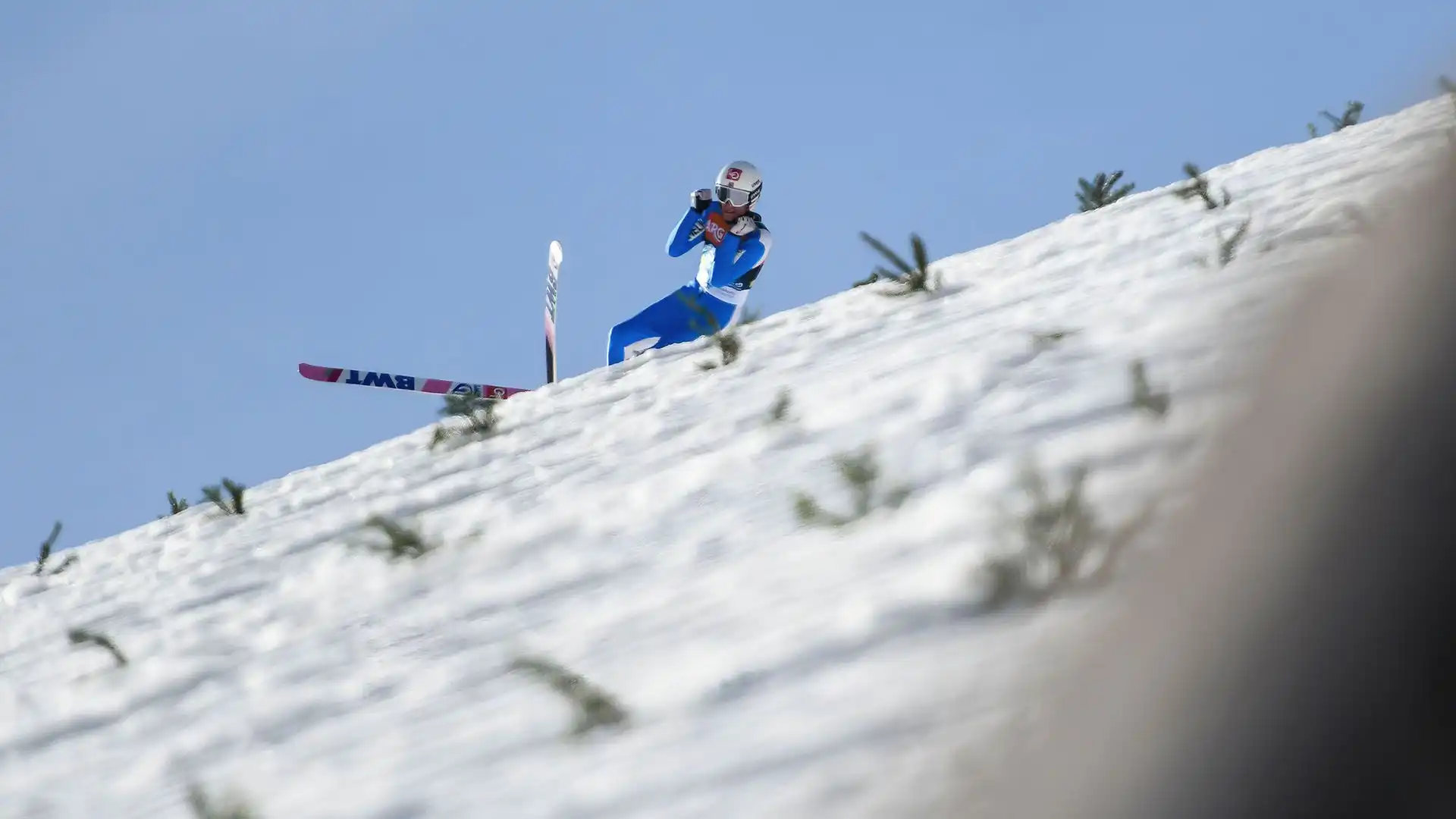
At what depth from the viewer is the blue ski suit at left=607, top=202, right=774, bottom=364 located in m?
8.53

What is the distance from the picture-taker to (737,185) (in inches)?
353

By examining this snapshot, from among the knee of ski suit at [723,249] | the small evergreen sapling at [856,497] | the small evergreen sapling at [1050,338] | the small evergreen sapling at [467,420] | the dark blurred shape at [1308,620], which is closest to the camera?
the dark blurred shape at [1308,620]

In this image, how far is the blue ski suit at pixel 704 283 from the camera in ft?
28.0

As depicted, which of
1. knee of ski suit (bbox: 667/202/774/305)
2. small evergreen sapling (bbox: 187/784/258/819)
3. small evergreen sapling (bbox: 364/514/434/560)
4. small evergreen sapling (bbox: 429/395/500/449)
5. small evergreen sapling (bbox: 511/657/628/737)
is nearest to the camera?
small evergreen sapling (bbox: 511/657/628/737)

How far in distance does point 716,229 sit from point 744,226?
0.68 ft

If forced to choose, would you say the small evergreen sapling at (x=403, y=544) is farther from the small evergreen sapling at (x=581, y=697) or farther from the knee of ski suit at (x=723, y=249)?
the knee of ski suit at (x=723, y=249)

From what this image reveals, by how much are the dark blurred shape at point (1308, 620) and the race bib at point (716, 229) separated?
778 cm

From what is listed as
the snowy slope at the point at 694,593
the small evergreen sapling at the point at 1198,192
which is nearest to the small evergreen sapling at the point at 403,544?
the snowy slope at the point at 694,593

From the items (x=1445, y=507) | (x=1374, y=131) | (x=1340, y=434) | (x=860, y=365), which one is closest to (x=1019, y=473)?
(x=1340, y=434)

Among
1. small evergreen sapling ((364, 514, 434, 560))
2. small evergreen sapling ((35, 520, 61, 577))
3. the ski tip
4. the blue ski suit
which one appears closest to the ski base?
the ski tip

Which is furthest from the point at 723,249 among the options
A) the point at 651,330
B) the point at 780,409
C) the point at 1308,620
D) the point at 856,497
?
the point at 1308,620

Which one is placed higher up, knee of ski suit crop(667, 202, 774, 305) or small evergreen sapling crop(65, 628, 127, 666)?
knee of ski suit crop(667, 202, 774, 305)

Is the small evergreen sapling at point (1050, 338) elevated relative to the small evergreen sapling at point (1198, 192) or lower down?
lower down

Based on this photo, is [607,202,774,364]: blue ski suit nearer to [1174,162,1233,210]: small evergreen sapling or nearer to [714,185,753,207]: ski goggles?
[714,185,753,207]: ski goggles
